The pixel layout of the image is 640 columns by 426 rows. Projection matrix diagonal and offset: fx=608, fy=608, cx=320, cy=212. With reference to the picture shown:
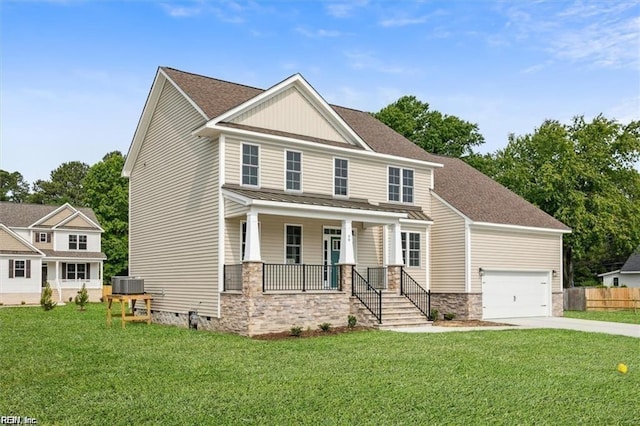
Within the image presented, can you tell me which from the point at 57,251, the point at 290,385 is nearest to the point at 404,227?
the point at 290,385

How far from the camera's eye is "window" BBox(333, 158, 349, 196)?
21422mm

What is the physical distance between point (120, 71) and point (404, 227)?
1169 cm

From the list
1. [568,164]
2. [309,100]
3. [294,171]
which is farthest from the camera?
[568,164]

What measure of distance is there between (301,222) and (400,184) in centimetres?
548

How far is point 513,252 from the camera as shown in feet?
80.4

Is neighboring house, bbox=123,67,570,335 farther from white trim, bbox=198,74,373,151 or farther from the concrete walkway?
the concrete walkway

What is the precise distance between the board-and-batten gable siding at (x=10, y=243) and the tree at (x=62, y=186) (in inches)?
1351

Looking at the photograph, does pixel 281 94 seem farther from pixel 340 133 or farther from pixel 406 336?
pixel 406 336

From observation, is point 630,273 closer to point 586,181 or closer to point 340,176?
point 586,181

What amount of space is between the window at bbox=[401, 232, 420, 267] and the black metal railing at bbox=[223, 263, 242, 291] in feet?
25.8

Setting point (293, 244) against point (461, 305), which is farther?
point (461, 305)

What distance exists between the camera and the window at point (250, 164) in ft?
62.2

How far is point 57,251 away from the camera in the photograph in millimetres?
42625

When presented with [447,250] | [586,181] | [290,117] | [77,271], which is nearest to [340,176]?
[290,117]
